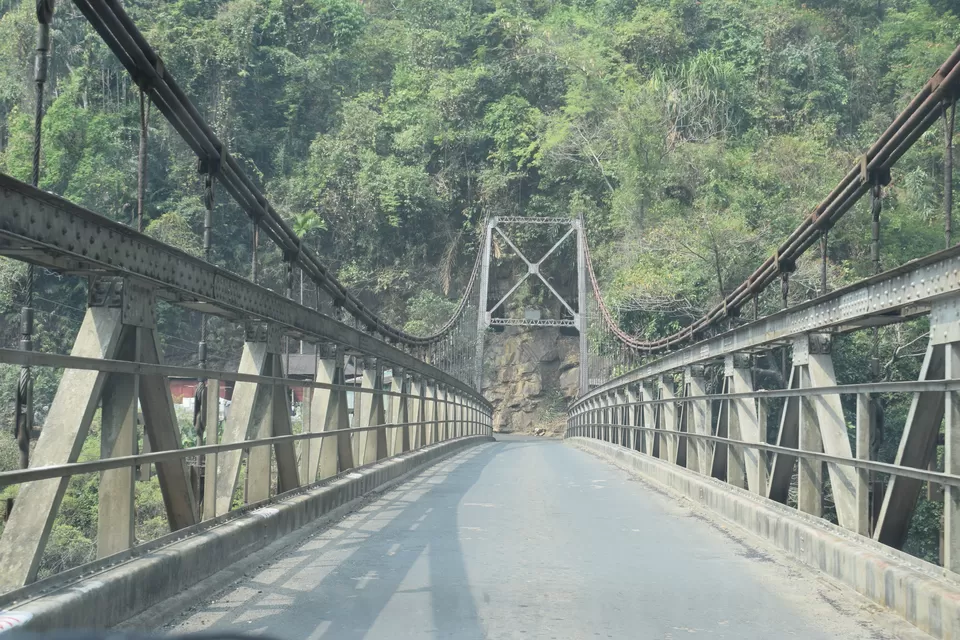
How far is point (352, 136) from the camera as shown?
5178 cm

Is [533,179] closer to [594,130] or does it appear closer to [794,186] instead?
[594,130]

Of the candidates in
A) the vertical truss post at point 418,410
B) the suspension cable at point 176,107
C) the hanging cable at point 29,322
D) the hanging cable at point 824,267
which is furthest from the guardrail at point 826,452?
the vertical truss post at point 418,410

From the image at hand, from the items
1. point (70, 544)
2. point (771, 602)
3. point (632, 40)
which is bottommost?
point (70, 544)

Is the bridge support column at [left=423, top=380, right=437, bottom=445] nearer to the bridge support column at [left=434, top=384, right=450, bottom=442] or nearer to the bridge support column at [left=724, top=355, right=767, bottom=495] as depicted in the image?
the bridge support column at [left=434, top=384, right=450, bottom=442]

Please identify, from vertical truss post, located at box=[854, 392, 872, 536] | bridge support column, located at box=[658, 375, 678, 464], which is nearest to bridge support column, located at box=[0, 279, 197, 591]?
vertical truss post, located at box=[854, 392, 872, 536]

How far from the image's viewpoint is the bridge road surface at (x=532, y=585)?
15.1ft

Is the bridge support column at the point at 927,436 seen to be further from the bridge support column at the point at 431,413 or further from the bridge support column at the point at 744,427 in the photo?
the bridge support column at the point at 431,413

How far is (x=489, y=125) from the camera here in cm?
5397

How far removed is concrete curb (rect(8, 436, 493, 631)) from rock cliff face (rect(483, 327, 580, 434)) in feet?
147

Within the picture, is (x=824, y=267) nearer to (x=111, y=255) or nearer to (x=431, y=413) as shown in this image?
(x=111, y=255)

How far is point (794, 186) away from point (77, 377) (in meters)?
30.7

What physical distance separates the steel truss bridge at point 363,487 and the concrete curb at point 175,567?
0.02 m

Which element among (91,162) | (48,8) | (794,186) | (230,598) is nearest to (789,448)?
(230,598)

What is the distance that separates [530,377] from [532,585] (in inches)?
1922
